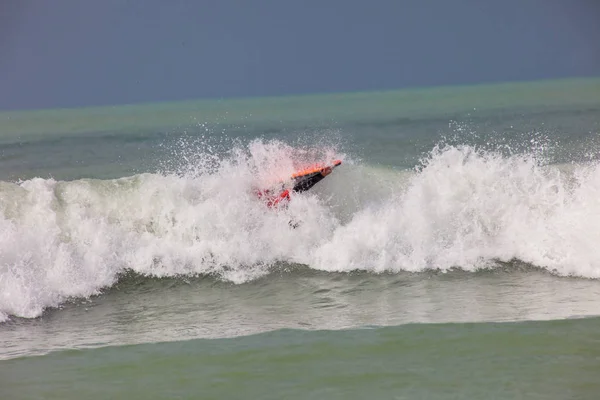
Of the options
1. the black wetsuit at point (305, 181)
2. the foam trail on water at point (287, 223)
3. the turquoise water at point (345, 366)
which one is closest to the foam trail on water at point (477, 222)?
the foam trail on water at point (287, 223)

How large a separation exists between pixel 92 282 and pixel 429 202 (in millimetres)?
5393

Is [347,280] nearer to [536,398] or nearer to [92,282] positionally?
[92,282]

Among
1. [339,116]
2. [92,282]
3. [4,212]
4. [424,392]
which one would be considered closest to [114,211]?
→ [4,212]

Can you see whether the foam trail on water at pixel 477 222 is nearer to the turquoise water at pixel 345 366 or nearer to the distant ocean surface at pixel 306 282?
the distant ocean surface at pixel 306 282

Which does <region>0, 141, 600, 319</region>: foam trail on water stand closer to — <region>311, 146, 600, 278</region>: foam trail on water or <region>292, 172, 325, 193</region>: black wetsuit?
<region>311, 146, 600, 278</region>: foam trail on water

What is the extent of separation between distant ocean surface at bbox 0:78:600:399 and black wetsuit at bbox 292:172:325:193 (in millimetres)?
171

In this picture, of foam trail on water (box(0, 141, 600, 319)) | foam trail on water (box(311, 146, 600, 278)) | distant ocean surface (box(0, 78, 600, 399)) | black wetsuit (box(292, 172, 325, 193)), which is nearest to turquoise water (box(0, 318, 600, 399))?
distant ocean surface (box(0, 78, 600, 399))

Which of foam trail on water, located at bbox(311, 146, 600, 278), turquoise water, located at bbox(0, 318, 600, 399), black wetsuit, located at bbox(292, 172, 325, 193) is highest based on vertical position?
black wetsuit, located at bbox(292, 172, 325, 193)

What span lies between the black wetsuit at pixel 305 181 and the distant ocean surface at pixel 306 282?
17 cm

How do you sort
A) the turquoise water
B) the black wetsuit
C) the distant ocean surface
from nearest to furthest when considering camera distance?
the turquoise water
the distant ocean surface
the black wetsuit

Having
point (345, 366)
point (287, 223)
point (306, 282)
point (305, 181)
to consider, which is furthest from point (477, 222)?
point (345, 366)

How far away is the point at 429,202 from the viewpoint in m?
13.5

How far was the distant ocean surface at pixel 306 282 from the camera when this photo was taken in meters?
7.92

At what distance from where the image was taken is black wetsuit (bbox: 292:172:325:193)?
1349 cm
